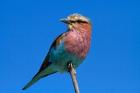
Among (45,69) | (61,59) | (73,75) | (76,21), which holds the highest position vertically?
(76,21)

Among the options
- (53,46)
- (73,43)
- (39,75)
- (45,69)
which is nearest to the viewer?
(73,43)

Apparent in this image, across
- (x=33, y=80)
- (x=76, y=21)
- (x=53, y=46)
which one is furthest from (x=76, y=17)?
(x=33, y=80)

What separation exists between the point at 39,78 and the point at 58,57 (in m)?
0.72

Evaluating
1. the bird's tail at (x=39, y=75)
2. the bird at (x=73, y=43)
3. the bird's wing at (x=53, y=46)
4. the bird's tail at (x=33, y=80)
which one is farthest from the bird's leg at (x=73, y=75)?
the bird's tail at (x=33, y=80)

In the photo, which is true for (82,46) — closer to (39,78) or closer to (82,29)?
(82,29)

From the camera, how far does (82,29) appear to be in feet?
22.1

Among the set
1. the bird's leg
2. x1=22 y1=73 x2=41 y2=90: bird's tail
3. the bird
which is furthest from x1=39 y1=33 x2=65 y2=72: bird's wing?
the bird's leg

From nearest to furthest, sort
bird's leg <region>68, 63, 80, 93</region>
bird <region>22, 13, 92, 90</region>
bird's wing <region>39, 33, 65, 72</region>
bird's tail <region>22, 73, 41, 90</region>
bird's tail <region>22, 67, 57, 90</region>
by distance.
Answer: bird's leg <region>68, 63, 80, 93</region>, bird <region>22, 13, 92, 90</region>, bird's wing <region>39, 33, 65, 72</region>, bird's tail <region>22, 67, 57, 90</region>, bird's tail <region>22, 73, 41, 90</region>

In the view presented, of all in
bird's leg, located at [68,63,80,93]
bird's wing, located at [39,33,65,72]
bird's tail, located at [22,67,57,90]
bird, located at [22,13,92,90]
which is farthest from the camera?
bird's tail, located at [22,67,57,90]

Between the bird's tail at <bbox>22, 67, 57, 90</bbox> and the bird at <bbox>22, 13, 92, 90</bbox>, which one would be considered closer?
the bird at <bbox>22, 13, 92, 90</bbox>

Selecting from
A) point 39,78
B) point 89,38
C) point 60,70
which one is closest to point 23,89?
point 39,78

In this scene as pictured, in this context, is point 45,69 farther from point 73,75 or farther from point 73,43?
point 73,75

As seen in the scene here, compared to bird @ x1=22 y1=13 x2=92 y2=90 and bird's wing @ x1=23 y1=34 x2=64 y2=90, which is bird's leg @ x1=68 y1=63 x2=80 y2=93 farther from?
bird's wing @ x1=23 y1=34 x2=64 y2=90

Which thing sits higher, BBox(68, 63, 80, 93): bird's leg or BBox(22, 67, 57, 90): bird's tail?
BBox(22, 67, 57, 90): bird's tail
